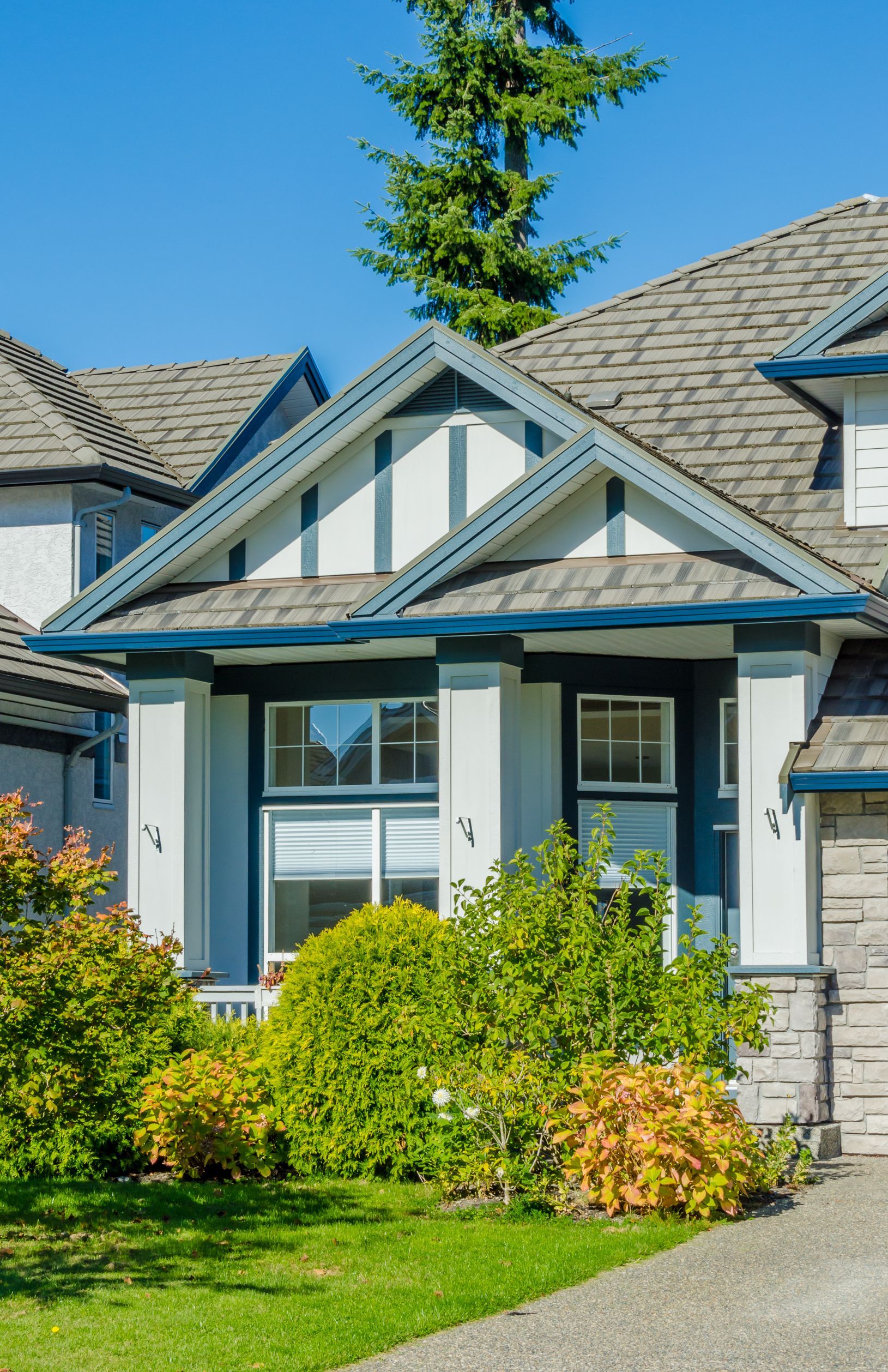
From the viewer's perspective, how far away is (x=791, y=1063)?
1180 centimetres

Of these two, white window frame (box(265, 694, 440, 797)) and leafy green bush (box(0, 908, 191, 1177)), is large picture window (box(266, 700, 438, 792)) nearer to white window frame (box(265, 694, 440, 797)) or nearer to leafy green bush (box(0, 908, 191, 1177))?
white window frame (box(265, 694, 440, 797))

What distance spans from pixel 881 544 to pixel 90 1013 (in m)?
7.29

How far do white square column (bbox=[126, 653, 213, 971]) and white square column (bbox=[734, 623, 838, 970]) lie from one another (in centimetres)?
471

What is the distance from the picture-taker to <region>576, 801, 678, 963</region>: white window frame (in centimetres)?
1391

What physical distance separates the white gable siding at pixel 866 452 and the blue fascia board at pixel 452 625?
78.3 inches

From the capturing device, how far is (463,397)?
1432cm

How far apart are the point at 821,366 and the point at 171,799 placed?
6514 millimetres

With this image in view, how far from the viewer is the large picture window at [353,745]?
1441cm

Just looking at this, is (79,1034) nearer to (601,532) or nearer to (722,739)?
(601,532)

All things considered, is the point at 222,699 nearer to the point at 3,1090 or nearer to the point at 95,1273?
the point at 3,1090

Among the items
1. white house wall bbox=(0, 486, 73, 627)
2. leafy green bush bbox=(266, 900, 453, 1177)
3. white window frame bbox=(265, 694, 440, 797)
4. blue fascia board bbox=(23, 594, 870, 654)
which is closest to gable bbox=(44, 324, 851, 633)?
blue fascia board bbox=(23, 594, 870, 654)

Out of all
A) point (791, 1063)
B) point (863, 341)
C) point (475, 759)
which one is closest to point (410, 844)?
point (475, 759)

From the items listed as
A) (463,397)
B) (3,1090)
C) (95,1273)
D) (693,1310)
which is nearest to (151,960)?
(3,1090)

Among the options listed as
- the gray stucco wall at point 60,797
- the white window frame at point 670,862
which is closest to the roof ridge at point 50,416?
the gray stucco wall at point 60,797
